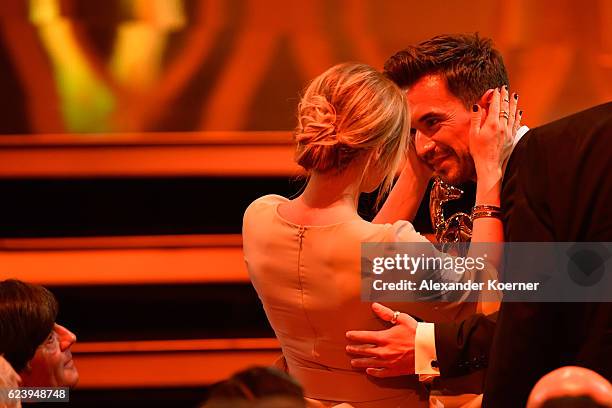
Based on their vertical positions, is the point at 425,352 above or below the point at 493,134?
below

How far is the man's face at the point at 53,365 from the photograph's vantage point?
6.79 feet

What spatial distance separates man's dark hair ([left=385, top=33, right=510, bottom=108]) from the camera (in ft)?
7.39

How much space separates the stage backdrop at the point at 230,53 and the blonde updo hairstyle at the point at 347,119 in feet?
4.46

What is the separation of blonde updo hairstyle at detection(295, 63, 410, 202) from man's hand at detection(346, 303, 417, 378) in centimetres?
29

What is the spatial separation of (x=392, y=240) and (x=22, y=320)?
31.7 inches

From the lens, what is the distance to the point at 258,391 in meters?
1.21

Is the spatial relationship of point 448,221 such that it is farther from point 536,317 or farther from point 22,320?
point 22,320

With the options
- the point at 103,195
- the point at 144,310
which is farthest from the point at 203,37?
the point at 144,310

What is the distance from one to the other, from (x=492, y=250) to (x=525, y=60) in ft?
4.82

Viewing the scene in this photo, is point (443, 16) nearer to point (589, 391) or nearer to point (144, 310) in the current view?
point (144, 310)

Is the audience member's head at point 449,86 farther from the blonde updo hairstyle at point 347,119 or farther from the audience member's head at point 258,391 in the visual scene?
the audience member's head at point 258,391

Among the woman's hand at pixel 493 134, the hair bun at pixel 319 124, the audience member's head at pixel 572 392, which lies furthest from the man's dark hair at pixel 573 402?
the woman's hand at pixel 493 134

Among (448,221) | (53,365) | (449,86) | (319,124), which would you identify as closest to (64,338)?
(53,365)

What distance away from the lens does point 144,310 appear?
3.14m
